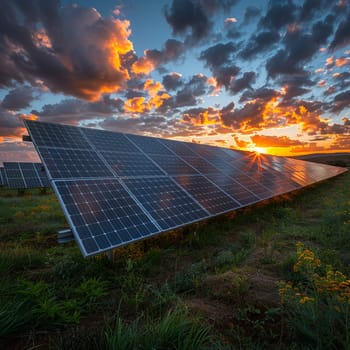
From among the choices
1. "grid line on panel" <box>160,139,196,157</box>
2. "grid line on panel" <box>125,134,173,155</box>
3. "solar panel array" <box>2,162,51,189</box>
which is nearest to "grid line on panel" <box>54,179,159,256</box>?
"grid line on panel" <box>125,134,173,155</box>

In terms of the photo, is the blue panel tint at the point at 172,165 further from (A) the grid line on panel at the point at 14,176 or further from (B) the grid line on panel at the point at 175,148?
(A) the grid line on panel at the point at 14,176

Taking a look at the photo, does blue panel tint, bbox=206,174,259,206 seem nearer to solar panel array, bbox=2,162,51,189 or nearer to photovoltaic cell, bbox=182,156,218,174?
photovoltaic cell, bbox=182,156,218,174

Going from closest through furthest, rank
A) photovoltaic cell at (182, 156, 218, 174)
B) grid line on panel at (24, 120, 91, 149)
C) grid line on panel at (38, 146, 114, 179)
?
grid line on panel at (38, 146, 114, 179) → grid line on panel at (24, 120, 91, 149) → photovoltaic cell at (182, 156, 218, 174)

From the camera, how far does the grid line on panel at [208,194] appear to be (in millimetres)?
8367

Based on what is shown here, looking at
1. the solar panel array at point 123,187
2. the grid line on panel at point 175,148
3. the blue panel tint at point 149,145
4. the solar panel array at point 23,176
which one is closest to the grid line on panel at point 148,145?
the blue panel tint at point 149,145

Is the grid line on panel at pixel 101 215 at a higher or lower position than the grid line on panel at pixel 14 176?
higher

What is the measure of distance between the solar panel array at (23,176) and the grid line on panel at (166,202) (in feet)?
51.8

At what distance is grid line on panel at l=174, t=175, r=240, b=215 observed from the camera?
8.37 metres

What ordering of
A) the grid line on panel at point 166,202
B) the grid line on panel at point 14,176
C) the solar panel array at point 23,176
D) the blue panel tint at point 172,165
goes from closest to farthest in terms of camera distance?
the grid line on panel at point 166,202 → the blue panel tint at point 172,165 → the grid line on panel at point 14,176 → the solar panel array at point 23,176

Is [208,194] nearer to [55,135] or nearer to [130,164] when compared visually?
[130,164]

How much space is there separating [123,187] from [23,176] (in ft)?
71.3

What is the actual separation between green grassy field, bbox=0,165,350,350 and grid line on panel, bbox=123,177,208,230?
3.35 feet

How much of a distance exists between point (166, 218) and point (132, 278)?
214 centimetres

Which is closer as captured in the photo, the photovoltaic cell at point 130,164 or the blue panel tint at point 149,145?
the photovoltaic cell at point 130,164
